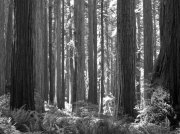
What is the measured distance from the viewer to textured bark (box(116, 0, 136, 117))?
873cm

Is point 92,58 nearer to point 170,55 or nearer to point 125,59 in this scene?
point 125,59

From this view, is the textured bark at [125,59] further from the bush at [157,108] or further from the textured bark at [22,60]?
the textured bark at [22,60]

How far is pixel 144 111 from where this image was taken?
23.9 ft

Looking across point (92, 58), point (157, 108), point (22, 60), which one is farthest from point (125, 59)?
point (92, 58)

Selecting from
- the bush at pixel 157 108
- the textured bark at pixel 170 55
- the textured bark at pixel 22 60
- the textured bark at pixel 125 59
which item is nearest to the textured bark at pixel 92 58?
the textured bark at pixel 125 59

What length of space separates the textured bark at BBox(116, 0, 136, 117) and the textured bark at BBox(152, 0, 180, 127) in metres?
1.23

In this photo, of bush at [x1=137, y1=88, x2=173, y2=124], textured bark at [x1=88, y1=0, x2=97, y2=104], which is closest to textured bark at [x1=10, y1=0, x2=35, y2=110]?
bush at [x1=137, y1=88, x2=173, y2=124]

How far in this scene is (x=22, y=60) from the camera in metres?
8.38

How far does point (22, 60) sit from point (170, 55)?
167 inches

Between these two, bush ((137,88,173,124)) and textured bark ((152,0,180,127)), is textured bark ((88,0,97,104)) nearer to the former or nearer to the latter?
textured bark ((152,0,180,127))

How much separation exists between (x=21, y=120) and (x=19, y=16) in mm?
3194

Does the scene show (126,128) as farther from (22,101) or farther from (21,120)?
(22,101)

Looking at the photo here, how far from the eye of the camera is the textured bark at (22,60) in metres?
8.35

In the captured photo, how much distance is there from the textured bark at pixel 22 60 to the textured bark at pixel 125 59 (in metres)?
2.75
